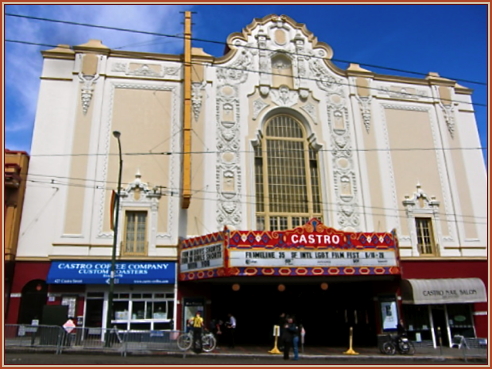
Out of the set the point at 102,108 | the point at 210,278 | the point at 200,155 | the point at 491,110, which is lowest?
the point at 210,278

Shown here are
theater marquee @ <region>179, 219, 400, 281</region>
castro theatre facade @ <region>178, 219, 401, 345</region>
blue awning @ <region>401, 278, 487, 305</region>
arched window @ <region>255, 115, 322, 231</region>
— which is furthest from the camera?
arched window @ <region>255, 115, 322, 231</region>

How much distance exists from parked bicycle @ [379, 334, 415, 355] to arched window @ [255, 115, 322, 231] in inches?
286

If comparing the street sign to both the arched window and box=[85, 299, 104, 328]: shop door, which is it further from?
the arched window

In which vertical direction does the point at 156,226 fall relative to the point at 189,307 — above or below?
above

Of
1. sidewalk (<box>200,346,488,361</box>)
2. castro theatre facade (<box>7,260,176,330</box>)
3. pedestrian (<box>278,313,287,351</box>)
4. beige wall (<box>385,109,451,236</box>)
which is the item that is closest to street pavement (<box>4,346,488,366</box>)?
sidewalk (<box>200,346,488,361</box>)

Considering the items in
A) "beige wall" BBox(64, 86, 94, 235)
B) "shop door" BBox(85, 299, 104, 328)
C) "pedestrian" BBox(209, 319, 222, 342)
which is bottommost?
"pedestrian" BBox(209, 319, 222, 342)

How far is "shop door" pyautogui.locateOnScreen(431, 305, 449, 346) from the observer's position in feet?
72.8

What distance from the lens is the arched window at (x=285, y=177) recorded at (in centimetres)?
2330

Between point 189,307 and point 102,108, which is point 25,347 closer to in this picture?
point 189,307

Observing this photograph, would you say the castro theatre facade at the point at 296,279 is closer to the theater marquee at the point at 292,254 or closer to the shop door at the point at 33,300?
the theater marquee at the point at 292,254

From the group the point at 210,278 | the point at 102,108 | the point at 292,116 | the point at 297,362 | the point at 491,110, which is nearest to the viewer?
the point at 491,110

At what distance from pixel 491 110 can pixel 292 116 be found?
13174 millimetres

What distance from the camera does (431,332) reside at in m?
22.0

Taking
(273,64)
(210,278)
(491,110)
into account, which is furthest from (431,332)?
(273,64)
